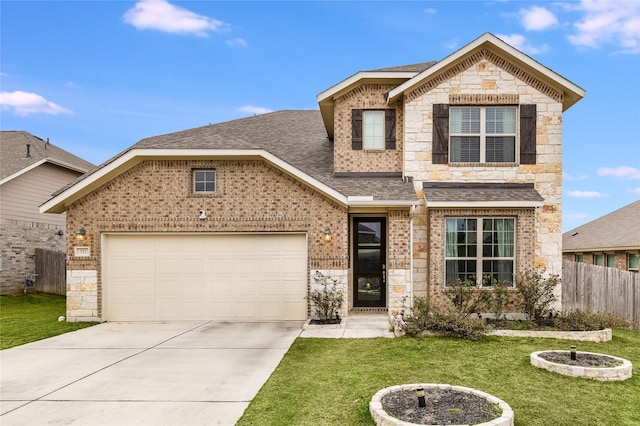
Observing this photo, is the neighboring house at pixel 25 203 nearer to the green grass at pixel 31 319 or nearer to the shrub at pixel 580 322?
the green grass at pixel 31 319

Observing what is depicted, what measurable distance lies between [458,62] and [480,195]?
360 centimetres

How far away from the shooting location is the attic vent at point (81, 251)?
38.1ft

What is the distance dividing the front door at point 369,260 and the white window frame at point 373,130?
208 cm

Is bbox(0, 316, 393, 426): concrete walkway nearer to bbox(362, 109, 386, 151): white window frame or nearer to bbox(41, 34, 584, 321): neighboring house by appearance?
bbox(41, 34, 584, 321): neighboring house

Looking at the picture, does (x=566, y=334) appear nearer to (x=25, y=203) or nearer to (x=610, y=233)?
(x=610, y=233)

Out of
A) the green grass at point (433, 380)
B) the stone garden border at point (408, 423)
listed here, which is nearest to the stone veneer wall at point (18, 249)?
the green grass at point (433, 380)

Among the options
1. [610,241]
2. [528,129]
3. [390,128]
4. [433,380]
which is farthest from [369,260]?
[610,241]

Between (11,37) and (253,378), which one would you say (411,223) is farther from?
(11,37)

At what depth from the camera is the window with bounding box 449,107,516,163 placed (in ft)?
39.2

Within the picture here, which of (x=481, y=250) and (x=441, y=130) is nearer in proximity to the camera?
(x=481, y=250)

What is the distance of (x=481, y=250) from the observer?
448 inches

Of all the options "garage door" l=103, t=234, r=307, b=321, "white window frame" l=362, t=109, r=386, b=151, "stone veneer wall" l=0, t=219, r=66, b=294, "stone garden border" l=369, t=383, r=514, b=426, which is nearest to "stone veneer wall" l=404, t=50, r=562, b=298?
"white window frame" l=362, t=109, r=386, b=151

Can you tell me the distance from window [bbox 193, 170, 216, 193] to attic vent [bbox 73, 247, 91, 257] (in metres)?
3.13

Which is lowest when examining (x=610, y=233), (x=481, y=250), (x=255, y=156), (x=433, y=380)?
(x=433, y=380)
